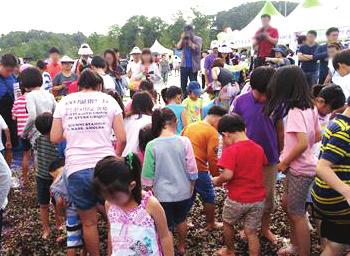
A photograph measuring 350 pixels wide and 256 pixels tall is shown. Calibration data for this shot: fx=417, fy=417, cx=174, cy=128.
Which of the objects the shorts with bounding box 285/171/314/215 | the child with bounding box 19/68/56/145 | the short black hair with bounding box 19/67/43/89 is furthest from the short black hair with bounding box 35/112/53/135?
the shorts with bounding box 285/171/314/215

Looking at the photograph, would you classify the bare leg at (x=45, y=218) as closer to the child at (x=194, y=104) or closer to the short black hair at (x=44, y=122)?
the short black hair at (x=44, y=122)

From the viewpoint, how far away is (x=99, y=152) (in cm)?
336

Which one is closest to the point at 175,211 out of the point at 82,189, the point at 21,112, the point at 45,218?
the point at 82,189

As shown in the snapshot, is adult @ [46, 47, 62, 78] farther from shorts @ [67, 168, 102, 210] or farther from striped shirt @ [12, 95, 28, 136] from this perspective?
shorts @ [67, 168, 102, 210]

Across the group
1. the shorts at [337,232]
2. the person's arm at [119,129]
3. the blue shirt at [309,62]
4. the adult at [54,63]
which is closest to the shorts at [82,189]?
the person's arm at [119,129]

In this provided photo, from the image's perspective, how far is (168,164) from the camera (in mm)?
3520

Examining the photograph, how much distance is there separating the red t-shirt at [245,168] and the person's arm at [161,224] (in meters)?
1.13

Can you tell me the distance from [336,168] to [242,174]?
1004mm

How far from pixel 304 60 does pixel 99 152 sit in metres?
7.53

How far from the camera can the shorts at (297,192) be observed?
11.2 ft

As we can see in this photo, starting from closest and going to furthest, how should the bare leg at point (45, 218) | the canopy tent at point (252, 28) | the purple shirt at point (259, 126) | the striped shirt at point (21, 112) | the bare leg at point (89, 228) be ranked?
the bare leg at point (89, 228) < the purple shirt at point (259, 126) < the bare leg at point (45, 218) < the striped shirt at point (21, 112) < the canopy tent at point (252, 28)

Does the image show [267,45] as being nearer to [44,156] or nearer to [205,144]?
[205,144]

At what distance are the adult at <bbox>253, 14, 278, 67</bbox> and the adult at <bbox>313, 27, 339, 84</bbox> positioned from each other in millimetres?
1718

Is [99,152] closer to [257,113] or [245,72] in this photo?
[257,113]
